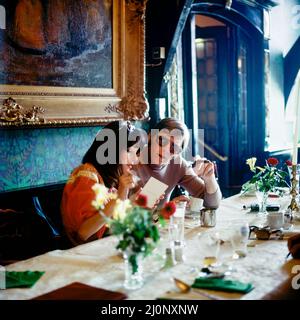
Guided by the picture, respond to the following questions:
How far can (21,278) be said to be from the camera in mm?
1680

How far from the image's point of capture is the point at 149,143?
2.98 metres

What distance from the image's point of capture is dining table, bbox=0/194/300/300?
61.2 inches

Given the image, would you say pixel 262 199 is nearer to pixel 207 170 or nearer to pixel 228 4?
pixel 207 170

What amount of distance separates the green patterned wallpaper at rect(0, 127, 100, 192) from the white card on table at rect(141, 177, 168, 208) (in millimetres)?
887

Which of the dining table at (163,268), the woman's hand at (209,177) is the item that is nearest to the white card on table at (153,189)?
the dining table at (163,268)

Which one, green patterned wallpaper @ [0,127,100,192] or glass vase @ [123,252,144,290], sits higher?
green patterned wallpaper @ [0,127,100,192]

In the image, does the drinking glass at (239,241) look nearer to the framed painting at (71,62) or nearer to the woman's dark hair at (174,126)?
the woman's dark hair at (174,126)

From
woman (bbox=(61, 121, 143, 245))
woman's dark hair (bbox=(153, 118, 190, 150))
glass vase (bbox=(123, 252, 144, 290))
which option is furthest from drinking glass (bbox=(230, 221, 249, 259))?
woman's dark hair (bbox=(153, 118, 190, 150))

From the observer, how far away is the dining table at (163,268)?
61.2 inches

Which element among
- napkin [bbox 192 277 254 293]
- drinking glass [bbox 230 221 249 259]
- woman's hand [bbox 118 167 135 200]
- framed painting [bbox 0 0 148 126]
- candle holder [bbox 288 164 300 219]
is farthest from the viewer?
framed painting [bbox 0 0 148 126]

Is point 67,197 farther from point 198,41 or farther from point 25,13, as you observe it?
point 198,41

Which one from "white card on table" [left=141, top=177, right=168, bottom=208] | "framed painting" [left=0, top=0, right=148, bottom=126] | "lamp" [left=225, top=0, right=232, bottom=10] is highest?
"lamp" [left=225, top=0, right=232, bottom=10]

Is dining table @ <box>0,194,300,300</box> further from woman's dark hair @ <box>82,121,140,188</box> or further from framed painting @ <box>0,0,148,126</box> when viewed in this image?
framed painting @ <box>0,0,148,126</box>

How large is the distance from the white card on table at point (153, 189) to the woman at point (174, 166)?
37cm
